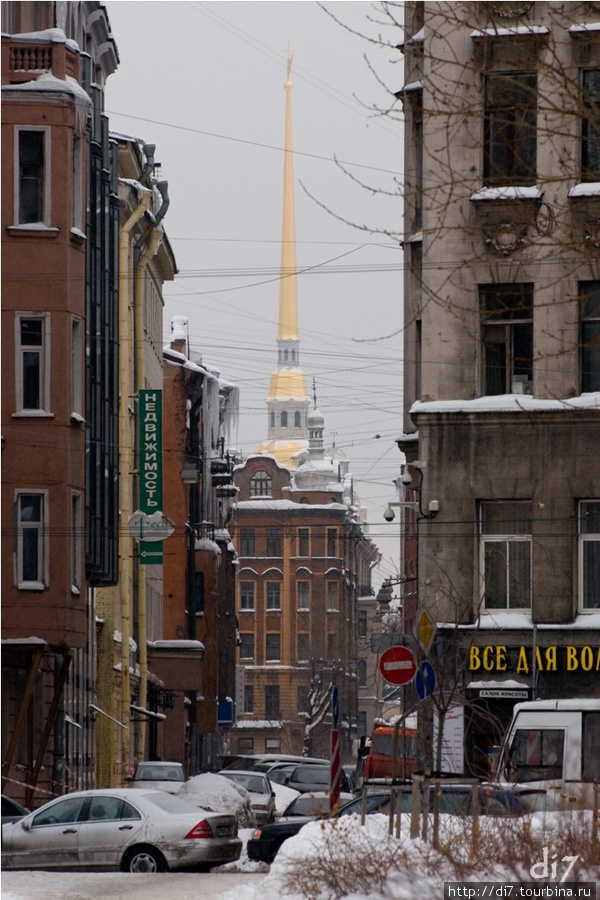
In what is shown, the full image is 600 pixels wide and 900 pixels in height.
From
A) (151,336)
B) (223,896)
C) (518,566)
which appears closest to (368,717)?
(151,336)

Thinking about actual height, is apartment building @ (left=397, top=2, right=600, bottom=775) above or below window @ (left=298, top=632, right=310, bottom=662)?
above

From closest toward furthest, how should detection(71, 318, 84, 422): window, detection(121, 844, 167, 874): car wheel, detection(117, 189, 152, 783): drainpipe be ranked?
detection(121, 844, 167, 874): car wheel
detection(71, 318, 84, 422): window
detection(117, 189, 152, 783): drainpipe

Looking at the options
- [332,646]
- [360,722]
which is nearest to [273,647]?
[332,646]

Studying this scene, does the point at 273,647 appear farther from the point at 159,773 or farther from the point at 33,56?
the point at 33,56

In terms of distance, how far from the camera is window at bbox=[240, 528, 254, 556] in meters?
164

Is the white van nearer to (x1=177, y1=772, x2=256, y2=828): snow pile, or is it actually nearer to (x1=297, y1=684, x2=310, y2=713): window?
(x1=177, y1=772, x2=256, y2=828): snow pile

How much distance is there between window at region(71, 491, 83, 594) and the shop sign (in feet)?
29.3

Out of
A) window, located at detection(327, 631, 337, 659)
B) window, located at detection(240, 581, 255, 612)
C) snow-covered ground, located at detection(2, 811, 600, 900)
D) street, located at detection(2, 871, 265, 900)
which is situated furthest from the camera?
window, located at detection(240, 581, 255, 612)

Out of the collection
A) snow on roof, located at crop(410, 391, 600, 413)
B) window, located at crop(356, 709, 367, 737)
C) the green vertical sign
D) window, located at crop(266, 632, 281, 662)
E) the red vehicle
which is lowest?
window, located at crop(356, 709, 367, 737)

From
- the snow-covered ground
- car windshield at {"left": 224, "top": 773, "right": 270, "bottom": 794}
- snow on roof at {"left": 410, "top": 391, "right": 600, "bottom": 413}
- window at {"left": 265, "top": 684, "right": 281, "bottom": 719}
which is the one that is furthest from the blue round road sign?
window at {"left": 265, "top": 684, "right": 281, "bottom": 719}

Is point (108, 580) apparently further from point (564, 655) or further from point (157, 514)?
point (564, 655)

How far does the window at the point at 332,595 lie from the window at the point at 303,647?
16.9 feet

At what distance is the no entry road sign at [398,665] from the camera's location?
2562 cm

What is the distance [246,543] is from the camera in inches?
6491
